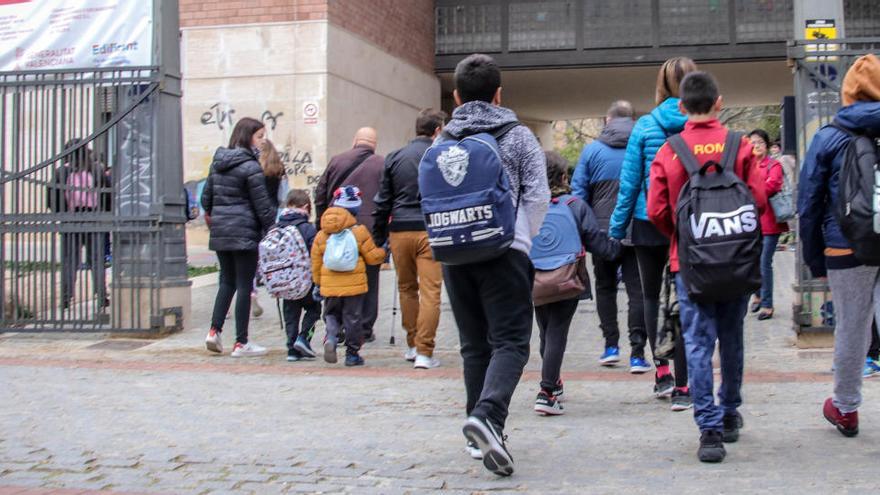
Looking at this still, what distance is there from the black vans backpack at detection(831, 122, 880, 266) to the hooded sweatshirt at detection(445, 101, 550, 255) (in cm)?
134

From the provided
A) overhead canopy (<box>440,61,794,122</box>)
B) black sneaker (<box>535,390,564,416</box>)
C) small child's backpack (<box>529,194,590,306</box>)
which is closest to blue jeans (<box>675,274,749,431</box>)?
small child's backpack (<box>529,194,590,306</box>)

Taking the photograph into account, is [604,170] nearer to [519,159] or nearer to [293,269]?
[293,269]

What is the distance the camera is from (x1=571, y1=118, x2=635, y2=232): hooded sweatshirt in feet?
24.8

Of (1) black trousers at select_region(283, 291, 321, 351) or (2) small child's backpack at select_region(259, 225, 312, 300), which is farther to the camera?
(1) black trousers at select_region(283, 291, 321, 351)

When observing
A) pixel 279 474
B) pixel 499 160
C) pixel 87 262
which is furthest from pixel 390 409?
pixel 87 262

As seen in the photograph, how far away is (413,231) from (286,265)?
1.09 metres

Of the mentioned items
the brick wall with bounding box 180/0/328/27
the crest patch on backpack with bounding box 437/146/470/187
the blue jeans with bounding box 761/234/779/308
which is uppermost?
the brick wall with bounding box 180/0/328/27

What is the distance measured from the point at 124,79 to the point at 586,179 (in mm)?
4414

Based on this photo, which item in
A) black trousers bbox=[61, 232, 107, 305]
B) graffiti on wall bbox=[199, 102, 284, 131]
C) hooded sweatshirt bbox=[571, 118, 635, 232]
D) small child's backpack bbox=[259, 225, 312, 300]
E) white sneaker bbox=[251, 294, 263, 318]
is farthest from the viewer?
graffiti on wall bbox=[199, 102, 284, 131]

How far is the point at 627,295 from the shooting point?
7.73 metres

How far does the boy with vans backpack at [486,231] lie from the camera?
15.4 feet

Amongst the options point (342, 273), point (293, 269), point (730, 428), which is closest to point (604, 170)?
point (342, 273)

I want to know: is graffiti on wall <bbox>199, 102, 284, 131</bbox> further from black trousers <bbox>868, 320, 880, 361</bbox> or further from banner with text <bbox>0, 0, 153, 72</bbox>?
black trousers <bbox>868, 320, 880, 361</bbox>

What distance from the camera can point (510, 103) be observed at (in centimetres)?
2791
